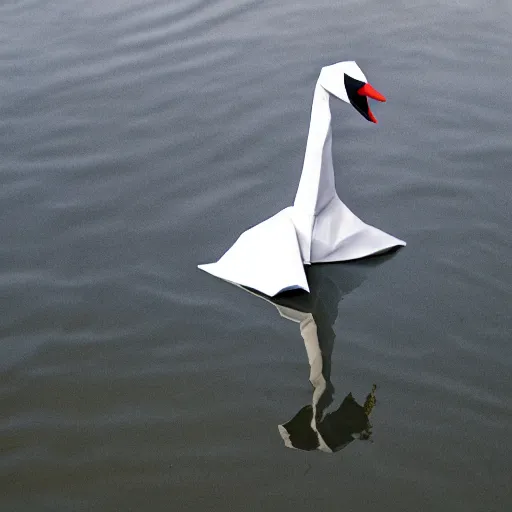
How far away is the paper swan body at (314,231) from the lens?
218cm

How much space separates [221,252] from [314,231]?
29 cm

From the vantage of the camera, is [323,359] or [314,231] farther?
[314,231]

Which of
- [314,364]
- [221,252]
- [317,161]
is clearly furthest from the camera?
[221,252]

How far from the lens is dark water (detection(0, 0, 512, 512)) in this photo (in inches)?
72.1

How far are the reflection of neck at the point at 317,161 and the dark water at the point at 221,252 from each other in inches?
Result: 7.8

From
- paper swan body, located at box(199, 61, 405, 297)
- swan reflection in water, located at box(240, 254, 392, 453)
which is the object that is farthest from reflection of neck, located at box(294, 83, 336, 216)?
swan reflection in water, located at box(240, 254, 392, 453)

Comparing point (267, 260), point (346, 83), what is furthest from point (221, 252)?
point (346, 83)

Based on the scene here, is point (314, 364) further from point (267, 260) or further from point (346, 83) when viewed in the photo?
point (346, 83)

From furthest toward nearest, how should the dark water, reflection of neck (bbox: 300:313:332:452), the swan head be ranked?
the swan head → reflection of neck (bbox: 300:313:332:452) → the dark water

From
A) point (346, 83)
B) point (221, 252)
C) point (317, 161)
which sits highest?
point (346, 83)

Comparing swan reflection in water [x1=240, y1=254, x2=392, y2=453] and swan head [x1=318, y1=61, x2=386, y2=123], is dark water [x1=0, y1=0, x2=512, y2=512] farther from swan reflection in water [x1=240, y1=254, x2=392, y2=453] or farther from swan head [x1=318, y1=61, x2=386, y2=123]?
swan head [x1=318, y1=61, x2=386, y2=123]

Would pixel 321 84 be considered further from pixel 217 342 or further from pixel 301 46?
pixel 301 46

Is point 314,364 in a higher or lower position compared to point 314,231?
lower

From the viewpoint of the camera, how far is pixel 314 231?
2.28 meters
